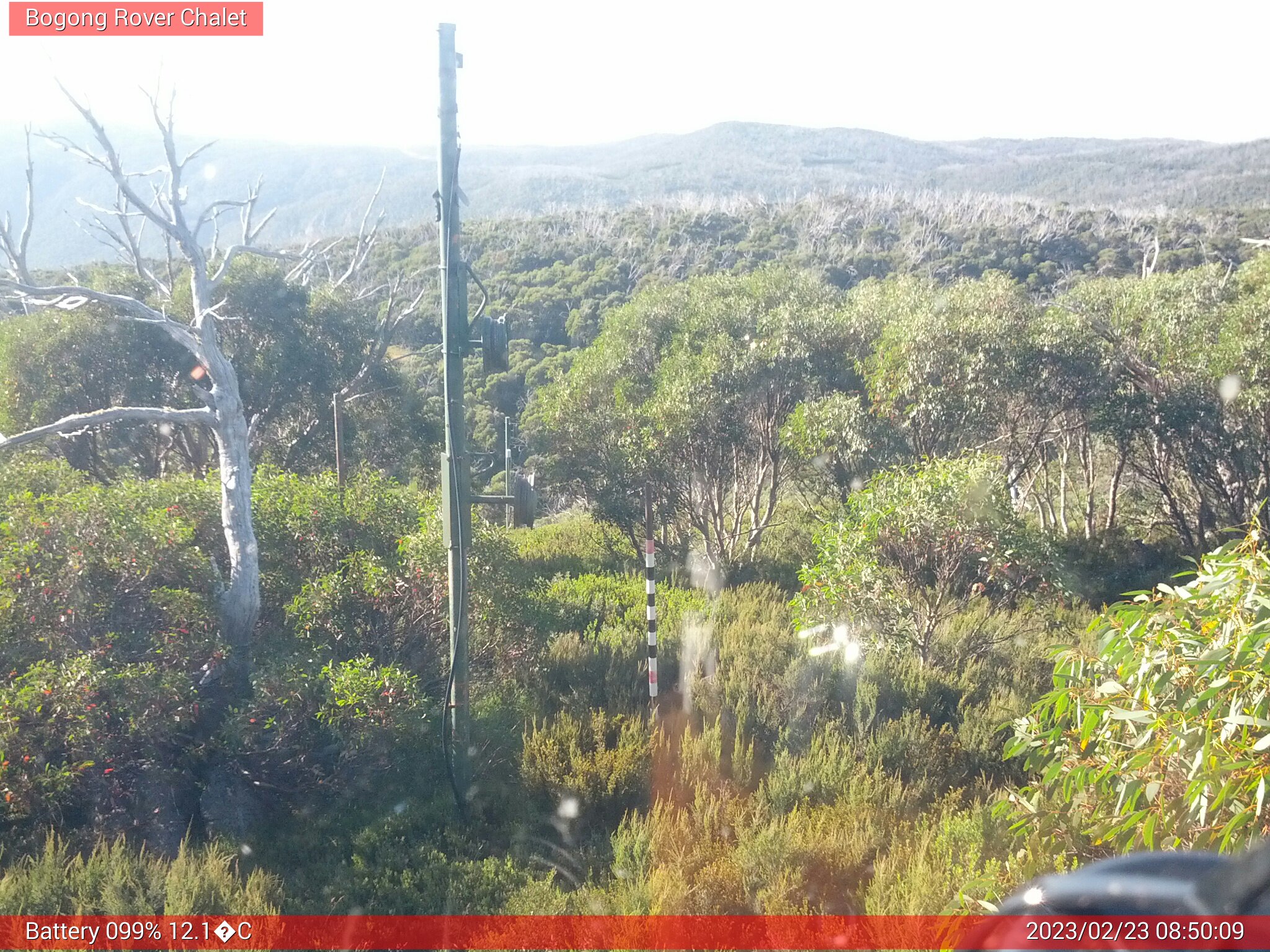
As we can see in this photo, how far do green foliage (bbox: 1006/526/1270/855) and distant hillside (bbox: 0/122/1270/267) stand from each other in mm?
Result: 32889

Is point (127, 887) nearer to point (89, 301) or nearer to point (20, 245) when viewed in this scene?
point (89, 301)

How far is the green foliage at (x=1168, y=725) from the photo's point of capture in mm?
2693

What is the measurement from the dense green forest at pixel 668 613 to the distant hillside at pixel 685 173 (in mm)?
24757

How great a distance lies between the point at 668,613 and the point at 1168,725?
662 cm

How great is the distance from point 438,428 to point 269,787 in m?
11.0

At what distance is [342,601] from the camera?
6707mm

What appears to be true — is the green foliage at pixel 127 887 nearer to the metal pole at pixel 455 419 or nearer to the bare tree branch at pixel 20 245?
the metal pole at pixel 455 419

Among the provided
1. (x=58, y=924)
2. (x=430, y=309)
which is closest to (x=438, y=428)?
(x=58, y=924)

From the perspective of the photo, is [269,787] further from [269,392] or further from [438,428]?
[438,428]

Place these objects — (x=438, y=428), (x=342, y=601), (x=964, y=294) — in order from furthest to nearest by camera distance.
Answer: (x=438, y=428)
(x=964, y=294)
(x=342, y=601)

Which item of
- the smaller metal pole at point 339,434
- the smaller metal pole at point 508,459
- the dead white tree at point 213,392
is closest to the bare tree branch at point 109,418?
the dead white tree at point 213,392

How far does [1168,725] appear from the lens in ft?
9.60

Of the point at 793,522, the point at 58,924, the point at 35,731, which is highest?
the point at 35,731

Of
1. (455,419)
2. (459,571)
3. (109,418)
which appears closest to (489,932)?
(459,571)
